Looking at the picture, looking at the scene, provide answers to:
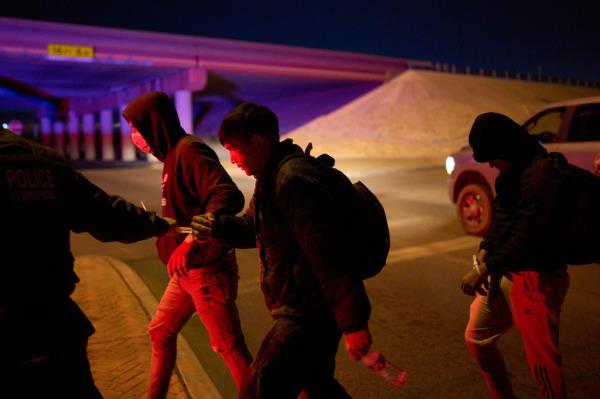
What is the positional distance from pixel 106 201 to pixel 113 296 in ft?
12.9

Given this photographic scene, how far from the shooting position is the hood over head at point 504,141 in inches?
114

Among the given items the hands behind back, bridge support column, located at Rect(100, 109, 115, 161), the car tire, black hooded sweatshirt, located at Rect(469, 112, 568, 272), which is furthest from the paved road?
bridge support column, located at Rect(100, 109, 115, 161)

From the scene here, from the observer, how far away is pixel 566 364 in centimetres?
409

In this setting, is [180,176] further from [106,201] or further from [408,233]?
[408,233]

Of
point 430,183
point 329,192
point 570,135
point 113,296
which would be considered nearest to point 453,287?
point 570,135

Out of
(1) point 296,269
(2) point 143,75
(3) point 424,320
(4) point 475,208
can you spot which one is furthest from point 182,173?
(2) point 143,75

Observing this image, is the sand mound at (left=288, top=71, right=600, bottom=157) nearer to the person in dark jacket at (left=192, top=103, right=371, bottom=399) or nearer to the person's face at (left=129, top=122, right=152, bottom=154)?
the person's face at (left=129, top=122, right=152, bottom=154)

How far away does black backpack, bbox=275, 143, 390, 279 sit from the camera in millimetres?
2193

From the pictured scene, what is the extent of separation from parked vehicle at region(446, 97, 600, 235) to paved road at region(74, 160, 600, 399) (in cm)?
42

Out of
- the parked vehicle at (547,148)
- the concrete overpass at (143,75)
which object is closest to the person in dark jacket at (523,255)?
the parked vehicle at (547,148)

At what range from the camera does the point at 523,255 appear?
2.81 metres

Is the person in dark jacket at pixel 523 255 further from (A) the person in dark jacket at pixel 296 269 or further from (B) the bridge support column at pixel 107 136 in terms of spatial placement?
(B) the bridge support column at pixel 107 136

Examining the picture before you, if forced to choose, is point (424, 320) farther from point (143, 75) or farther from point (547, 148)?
point (143, 75)

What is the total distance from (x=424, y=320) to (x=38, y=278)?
3902 mm
